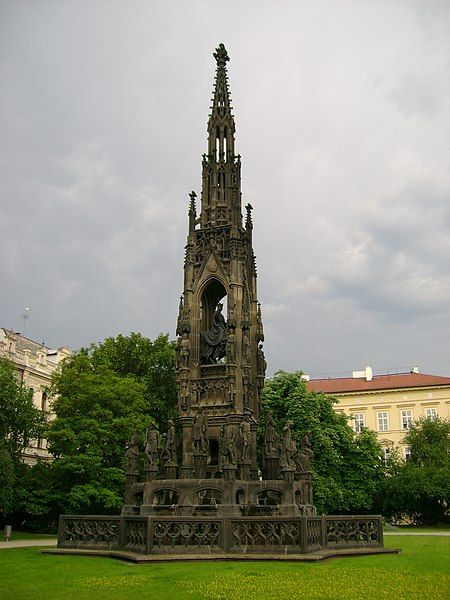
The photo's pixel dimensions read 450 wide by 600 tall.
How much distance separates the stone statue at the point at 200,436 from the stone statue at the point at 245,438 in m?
1.23

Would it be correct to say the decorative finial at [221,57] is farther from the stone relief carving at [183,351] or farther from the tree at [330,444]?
the tree at [330,444]

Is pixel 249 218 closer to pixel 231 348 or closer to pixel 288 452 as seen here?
pixel 231 348

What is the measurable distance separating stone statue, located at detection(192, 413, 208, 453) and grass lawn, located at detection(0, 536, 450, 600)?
16.5 ft

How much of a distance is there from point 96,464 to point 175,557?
58.4 ft

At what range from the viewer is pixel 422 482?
1789 inches

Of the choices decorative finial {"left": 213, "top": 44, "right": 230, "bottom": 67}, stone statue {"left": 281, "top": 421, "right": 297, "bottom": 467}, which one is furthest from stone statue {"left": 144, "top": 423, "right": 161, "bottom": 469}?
decorative finial {"left": 213, "top": 44, "right": 230, "bottom": 67}

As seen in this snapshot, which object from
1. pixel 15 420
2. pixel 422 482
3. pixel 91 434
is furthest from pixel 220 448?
pixel 422 482

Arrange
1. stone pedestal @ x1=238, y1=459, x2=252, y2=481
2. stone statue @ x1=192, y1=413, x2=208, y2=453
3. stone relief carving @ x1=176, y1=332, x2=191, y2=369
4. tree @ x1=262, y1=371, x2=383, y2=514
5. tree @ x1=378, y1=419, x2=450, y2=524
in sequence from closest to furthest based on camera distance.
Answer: stone pedestal @ x1=238, y1=459, x2=252, y2=481, stone statue @ x1=192, y1=413, x2=208, y2=453, stone relief carving @ x1=176, y1=332, x2=191, y2=369, tree @ x1=262, y1=371, x2=383, y2=514, tree @ x1=378, y1=419, x2=450, y2=524

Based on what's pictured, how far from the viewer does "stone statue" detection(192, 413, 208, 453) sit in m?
20.5

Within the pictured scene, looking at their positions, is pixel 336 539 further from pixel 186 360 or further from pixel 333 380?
pixel 333 380

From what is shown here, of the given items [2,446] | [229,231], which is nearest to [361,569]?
[229,231]

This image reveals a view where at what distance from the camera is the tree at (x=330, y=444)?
40.9 metres

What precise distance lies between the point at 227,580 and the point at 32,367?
4292 cm

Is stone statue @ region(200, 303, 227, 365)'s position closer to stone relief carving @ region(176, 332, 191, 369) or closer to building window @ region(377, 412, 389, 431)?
stone relief carving @ region(176, 332, 191, 369)
